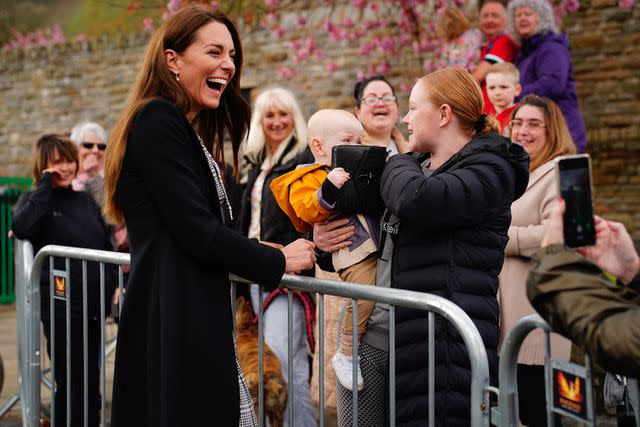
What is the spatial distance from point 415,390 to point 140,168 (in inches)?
45.2

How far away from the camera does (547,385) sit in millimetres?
2217

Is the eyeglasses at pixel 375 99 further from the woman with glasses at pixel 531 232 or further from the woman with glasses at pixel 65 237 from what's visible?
the woman with glasses at pixel 65 237

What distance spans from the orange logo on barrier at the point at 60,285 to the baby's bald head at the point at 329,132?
153 cm

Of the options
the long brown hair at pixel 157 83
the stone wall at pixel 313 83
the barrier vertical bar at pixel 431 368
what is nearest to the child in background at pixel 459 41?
the long brown hair at pixel 157 83

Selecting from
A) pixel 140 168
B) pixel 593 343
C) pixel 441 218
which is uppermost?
pixel 140 168

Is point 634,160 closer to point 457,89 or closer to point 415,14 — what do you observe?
point 415,14

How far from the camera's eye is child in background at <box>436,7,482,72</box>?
7320 millimetres

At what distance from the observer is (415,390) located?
292 centimetres

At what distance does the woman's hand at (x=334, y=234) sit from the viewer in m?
3.16

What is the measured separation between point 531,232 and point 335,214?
1525 mm

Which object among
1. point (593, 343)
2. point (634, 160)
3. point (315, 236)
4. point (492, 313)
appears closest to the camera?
point (593, 343)

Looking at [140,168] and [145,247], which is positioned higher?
[140,168]

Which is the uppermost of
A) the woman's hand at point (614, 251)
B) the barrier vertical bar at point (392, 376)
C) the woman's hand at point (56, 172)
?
the woman's hand at point (56, 172)

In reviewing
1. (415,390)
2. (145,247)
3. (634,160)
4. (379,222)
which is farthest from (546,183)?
(634,160)
